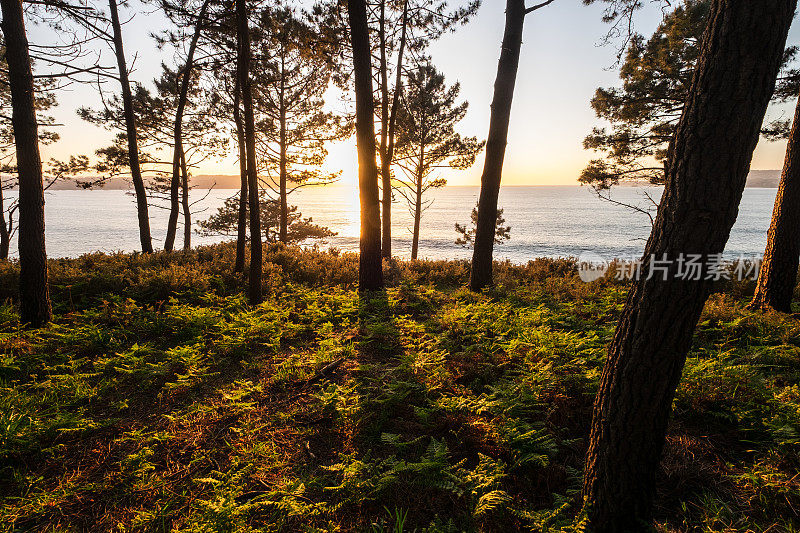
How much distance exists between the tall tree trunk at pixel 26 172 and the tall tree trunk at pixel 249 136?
3.44m

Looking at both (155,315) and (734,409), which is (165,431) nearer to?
(155,315)

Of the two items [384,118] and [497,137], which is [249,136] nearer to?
[497,137]

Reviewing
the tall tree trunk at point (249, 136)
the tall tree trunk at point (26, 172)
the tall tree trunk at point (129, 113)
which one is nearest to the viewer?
the tall tree trunk at point (26, 172)

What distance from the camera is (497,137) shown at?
7.71 m

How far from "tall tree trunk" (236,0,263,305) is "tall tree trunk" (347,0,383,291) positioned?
2312 mm

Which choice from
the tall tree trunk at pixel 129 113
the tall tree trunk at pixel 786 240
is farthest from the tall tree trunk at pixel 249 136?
the tall tree trunk at pixel 786 240

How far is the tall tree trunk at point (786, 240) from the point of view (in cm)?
657

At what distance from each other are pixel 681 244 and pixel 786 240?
7418 millimetres

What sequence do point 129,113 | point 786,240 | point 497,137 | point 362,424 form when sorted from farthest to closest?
point 129,113
point 497,137
point 786,240
point 362,424

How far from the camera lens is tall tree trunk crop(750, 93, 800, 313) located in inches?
259

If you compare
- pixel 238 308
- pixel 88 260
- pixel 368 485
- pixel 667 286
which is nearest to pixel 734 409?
pixel 667 286

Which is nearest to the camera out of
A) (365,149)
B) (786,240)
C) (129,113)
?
(786,240)

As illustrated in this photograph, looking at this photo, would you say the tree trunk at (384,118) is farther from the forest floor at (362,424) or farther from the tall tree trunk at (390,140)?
the forest floor at (362,424)

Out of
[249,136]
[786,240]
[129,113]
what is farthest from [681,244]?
[129,113]
